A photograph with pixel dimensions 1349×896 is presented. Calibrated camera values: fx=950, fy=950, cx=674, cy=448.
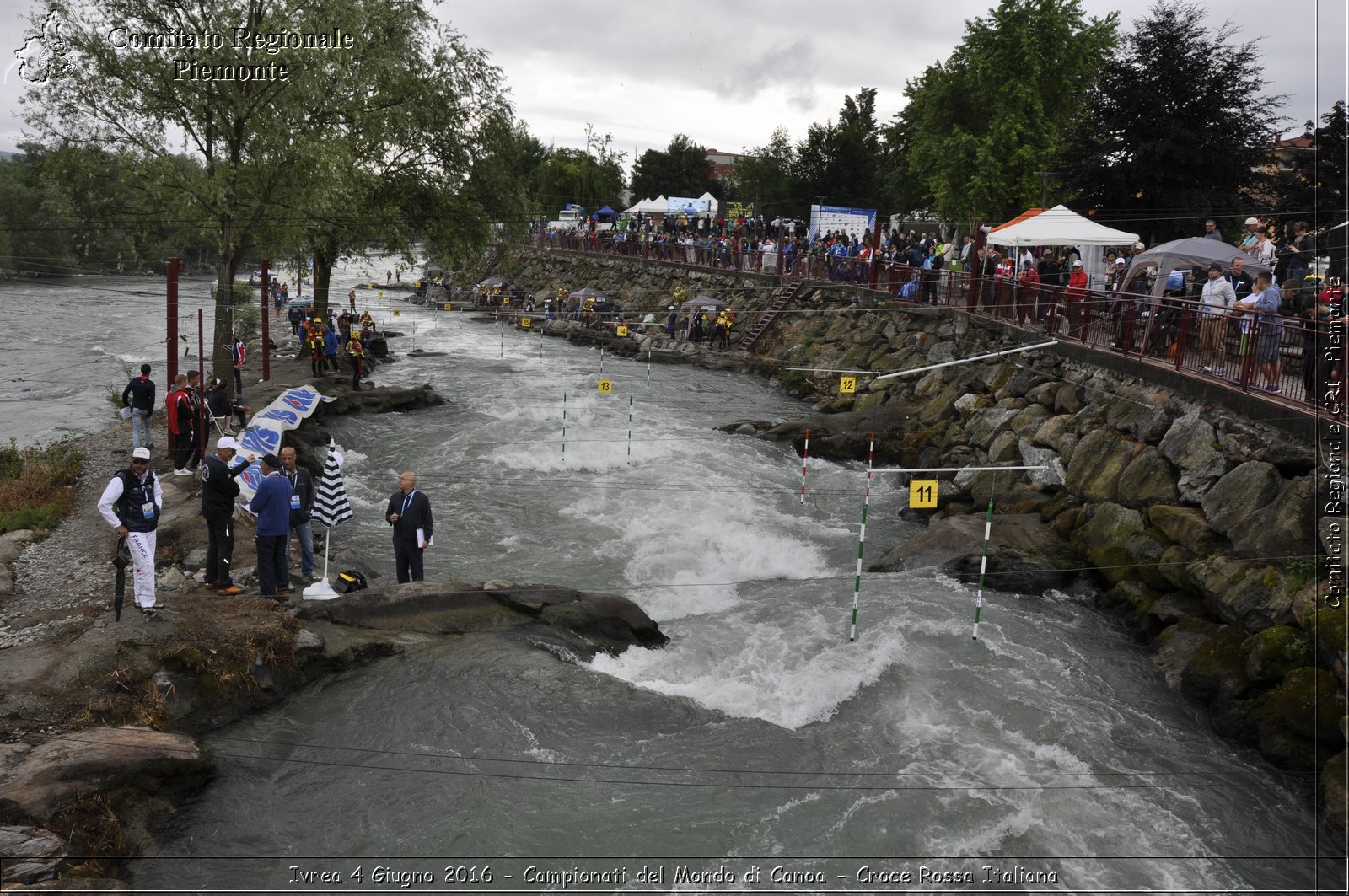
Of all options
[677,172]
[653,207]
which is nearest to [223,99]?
[653,207]

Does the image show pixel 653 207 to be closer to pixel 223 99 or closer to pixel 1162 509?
pixel 223 99

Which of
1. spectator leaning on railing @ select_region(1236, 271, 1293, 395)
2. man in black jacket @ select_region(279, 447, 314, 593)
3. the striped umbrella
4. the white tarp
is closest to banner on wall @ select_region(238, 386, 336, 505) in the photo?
man in black jacket @ select_region(279, 447, 314, 593)

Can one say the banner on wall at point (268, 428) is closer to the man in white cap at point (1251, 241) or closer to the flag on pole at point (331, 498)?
the flag on pole at point (331, 498)

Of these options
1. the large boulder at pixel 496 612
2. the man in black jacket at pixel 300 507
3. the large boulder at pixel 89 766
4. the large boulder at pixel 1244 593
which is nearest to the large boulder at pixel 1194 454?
the large boulder at pixel 1244 593

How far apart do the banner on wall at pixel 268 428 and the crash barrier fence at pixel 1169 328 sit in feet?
46.6

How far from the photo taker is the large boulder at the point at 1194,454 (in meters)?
13.6

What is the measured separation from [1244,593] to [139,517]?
40.9ft

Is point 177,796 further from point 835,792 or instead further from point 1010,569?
point 1010,569

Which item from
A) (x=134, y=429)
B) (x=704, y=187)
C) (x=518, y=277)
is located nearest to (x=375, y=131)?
(x=134, y=429)

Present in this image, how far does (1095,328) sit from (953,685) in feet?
35.9

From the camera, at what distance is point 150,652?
905cm

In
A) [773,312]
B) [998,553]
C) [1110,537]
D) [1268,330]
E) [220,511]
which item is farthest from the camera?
[773,312]

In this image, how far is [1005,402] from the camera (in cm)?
2116

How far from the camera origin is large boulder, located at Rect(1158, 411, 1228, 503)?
1365 centimetres
